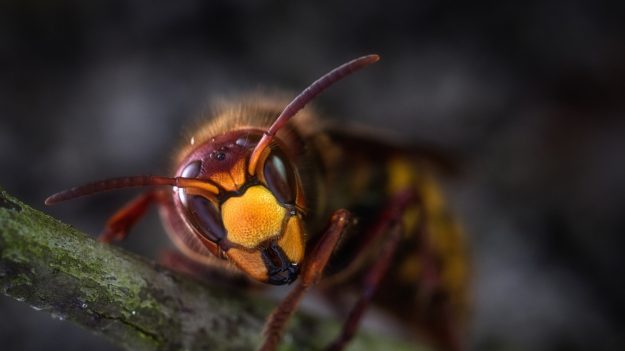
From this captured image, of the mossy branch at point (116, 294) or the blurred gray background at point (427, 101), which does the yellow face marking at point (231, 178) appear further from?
the blurred gray background at point (427, 101)

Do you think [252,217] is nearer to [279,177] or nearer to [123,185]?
[279,177]

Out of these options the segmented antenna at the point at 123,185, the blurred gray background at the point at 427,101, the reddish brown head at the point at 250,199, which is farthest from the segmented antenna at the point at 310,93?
the blurred gray background at the point at 427,101

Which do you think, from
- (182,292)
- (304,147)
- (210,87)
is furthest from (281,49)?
(182,292)

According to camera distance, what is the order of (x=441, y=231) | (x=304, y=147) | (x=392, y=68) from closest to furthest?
1. (x=304, y=147)
2. (x=441, y=231)
3. (x=392, y=68)

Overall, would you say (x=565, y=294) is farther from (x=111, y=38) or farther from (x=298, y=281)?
(x=111, y=38)

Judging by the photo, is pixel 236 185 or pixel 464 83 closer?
pixel 236 185

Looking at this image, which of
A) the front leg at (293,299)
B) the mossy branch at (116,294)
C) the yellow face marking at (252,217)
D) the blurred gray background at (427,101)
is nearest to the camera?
the mossy branch at (116,294)
